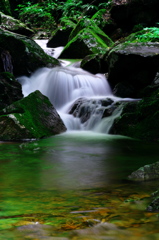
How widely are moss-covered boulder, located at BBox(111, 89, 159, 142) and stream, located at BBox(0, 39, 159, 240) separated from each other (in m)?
0.46

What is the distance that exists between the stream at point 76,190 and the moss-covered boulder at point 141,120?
46 cm

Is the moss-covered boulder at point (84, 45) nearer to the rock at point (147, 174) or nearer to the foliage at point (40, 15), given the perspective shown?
the foliage at point (40, 15)

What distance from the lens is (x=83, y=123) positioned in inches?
347

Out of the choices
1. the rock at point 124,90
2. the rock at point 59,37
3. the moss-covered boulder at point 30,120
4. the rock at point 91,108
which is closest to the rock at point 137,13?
the rock at point 59,37

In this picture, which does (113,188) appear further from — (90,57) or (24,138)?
(90,57)

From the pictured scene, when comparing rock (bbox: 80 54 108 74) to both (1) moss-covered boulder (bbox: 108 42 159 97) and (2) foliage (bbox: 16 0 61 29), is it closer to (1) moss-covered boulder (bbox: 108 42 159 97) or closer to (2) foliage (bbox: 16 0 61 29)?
(1) moss-covered boulder (bbox: 108 42 159 97)

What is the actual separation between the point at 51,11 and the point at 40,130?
65.5 feet

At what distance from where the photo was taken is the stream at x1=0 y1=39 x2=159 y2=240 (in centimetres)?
183

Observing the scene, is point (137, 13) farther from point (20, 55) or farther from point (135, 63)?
point (20, 55)

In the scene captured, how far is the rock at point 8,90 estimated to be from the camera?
8820 mm

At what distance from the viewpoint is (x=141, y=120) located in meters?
7.31

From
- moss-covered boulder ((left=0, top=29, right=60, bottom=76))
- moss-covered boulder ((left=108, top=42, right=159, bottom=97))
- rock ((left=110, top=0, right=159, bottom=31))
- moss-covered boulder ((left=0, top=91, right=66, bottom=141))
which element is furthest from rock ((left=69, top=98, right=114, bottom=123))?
rock ((left=110, top=0, right=159, bottom=31))

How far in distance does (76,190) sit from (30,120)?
14.4 feet

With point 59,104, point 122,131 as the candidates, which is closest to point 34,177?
point 122,131
